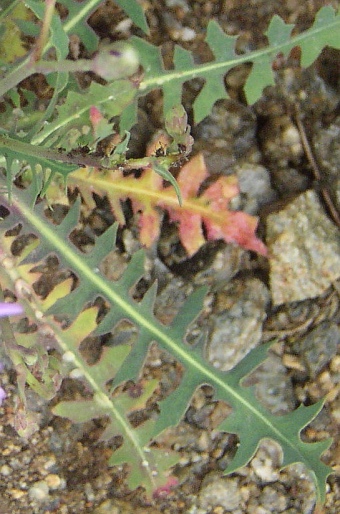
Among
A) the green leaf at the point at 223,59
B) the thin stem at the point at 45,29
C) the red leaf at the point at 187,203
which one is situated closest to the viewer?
the thin stem at the point at 45,29

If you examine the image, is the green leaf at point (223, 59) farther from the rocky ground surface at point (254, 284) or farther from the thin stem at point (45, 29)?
the thin stem at point (45, 29)

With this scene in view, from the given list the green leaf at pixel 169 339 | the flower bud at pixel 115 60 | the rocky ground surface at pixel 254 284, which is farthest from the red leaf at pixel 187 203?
the flower bud at pixel 115 60

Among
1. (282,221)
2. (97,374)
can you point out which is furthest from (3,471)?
(282,221)

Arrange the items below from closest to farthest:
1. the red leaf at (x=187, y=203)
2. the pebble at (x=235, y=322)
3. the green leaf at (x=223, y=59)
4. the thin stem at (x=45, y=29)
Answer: the thin stem at (x=45, y=29) → the green leaf at (x=223, y=59) → the red leaf at (x=187, y=203) → the pebble at (x=235, y=322)

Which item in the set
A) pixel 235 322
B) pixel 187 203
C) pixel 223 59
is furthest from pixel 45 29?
pixel 235 322

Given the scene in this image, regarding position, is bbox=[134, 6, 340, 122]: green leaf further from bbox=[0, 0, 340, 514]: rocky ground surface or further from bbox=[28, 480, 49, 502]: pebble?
bbox=[28, 480, 49, 502]: pebble

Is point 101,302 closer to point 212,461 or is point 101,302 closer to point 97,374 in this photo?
point 97,374

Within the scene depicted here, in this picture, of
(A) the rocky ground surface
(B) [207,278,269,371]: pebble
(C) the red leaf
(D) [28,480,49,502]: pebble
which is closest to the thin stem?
(C) the red leaf
